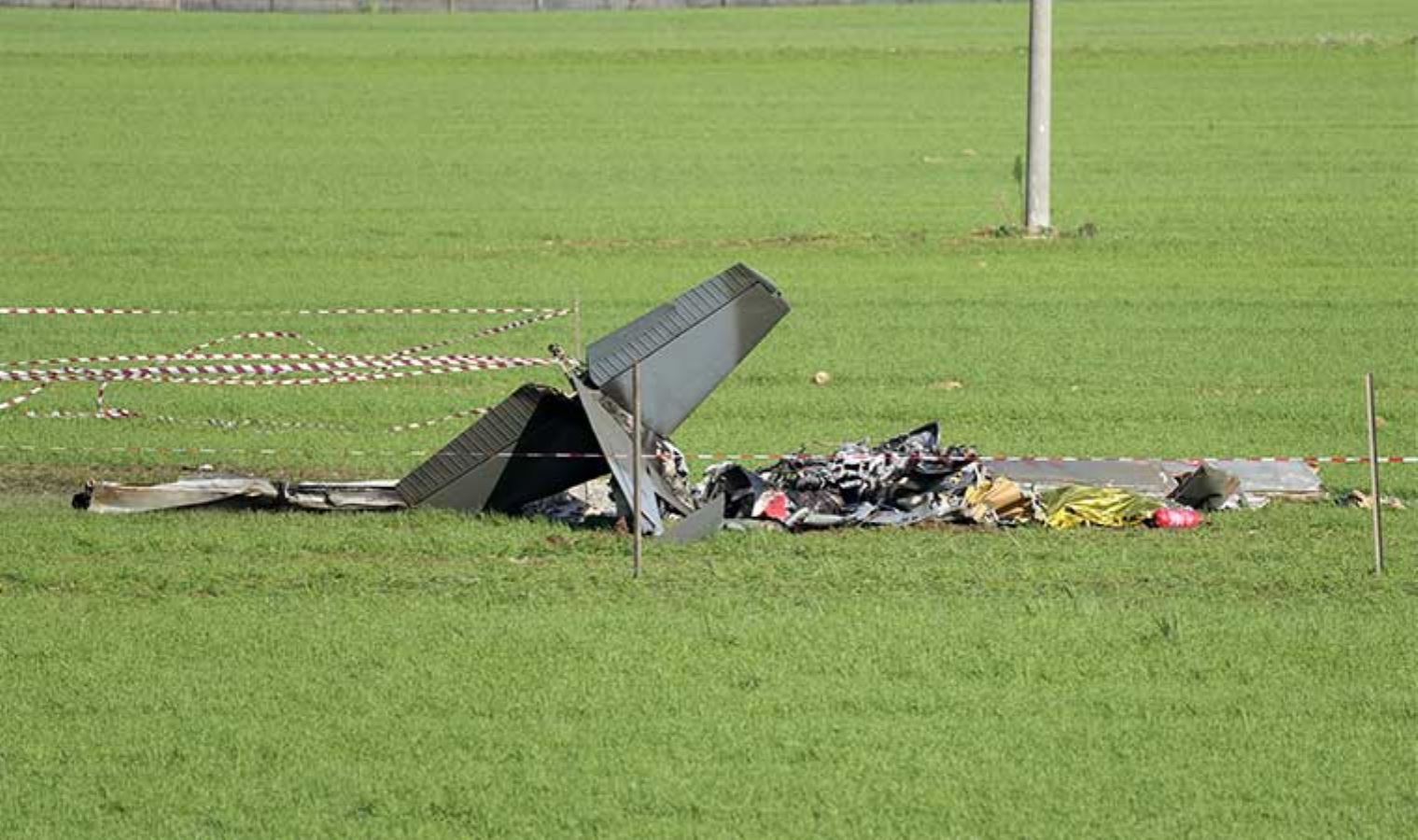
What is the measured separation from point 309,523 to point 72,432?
13.6ft

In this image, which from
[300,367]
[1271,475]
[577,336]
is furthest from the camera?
[300,367]

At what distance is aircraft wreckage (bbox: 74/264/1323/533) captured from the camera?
15227mm

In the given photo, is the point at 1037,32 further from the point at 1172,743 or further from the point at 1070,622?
the point at 1172,743

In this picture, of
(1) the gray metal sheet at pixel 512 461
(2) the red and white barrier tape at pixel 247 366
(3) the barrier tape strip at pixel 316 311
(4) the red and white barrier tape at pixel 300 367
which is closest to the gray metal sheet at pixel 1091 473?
(1) the gray metal sheet at pixel 512 461

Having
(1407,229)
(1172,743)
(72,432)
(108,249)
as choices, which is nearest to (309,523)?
(72,432)

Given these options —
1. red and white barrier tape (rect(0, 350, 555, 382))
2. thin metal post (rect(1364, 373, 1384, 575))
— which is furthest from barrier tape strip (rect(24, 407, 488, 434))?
thin metal post (rect(1364, 373, 1384, 575))

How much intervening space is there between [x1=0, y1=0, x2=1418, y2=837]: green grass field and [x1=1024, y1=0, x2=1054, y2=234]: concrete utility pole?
91 cm

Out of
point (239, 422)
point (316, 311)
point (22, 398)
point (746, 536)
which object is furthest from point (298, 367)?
point (746, 536)

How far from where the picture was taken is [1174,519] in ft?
50.6

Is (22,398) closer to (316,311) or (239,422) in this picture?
(239,422)

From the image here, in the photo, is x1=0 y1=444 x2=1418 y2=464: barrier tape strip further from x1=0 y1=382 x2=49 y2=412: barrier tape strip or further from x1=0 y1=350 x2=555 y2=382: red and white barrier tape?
x1=0 y1=350 x2=555 y2=382: red and white barrier tape

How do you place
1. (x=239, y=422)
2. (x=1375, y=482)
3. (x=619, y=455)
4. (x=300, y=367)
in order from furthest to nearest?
1. (x=300, y=367)
2. (x=239, y=422)
3. (x=619, y=455)
4. (x=1375, y=482)

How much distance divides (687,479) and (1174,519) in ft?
10.6

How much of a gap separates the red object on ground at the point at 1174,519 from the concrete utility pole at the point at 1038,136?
1514 cm
